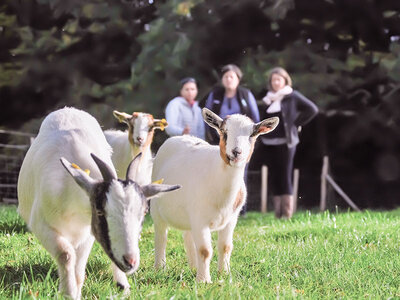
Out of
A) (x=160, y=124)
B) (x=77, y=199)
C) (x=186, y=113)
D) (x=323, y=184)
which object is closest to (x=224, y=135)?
(x=77, y=199)

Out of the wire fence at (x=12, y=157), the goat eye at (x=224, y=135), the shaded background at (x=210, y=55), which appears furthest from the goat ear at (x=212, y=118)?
the wire fence at (x=12, y=157)

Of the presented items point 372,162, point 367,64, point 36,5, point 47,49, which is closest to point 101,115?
point 47,49

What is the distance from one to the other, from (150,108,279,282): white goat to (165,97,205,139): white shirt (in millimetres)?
3178

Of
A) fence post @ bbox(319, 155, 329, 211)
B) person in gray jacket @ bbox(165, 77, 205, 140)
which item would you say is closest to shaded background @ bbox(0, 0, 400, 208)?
fence post @ bbox(319, 155, 329, 211)

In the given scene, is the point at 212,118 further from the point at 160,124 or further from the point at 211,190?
the point at 160,124

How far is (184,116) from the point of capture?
8680 mm

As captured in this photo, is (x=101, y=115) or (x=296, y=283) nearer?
(x=296, y=283)

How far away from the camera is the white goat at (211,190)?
15.8ft

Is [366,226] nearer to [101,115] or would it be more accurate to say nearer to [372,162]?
[101,115]

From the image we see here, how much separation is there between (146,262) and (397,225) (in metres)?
3.26

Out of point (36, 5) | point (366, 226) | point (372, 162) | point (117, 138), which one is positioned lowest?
point (372, 162)

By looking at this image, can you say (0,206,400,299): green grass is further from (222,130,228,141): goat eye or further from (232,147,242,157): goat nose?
(222,130,228,141): goat eye

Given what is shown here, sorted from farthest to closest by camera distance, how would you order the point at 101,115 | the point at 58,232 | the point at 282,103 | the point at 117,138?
the point at 101,115 → the point at 282,103 → the point at 117,138 → the point at 58,232

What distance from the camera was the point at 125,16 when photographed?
14297mm
